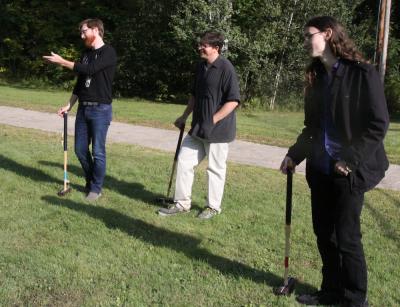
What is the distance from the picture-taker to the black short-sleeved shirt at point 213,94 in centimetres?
567

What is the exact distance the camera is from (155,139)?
1081cm

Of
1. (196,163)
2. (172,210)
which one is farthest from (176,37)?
(172,210)

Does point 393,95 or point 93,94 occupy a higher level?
point 93,94

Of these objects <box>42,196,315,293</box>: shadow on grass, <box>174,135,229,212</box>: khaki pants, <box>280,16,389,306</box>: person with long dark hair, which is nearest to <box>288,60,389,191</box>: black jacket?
<box>280,16,389,306</box>: person with long dark hair

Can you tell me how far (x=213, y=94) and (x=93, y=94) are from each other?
143 centimetres

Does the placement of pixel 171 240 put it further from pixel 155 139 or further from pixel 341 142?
pixel 155 139

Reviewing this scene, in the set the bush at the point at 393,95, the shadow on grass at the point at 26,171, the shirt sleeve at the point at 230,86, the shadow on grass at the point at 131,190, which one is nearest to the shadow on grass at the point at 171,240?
the shadow on grass at the point at 131,190

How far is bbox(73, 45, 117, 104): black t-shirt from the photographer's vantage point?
20.0 feet

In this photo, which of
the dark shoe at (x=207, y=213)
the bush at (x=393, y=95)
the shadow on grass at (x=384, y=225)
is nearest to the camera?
the shadow on grass at (x=384, y=225)

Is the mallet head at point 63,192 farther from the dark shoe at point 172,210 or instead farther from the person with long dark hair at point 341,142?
the person with long dark hair at point 341,142

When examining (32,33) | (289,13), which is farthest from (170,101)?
(32,33)

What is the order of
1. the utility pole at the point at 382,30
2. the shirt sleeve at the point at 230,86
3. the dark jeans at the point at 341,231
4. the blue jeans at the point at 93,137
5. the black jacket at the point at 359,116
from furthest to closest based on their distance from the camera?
1. the utility pole at the point at 382,30
2. the blue jeans at the point at 93,137
3. the shirt sleeve at the point at 230,86
4. the dark jeans at the point at 341,231
5. the black jacket at the point at 359,116

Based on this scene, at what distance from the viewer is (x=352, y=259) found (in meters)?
3.64

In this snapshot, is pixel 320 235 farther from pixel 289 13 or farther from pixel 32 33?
pixel 32 33
